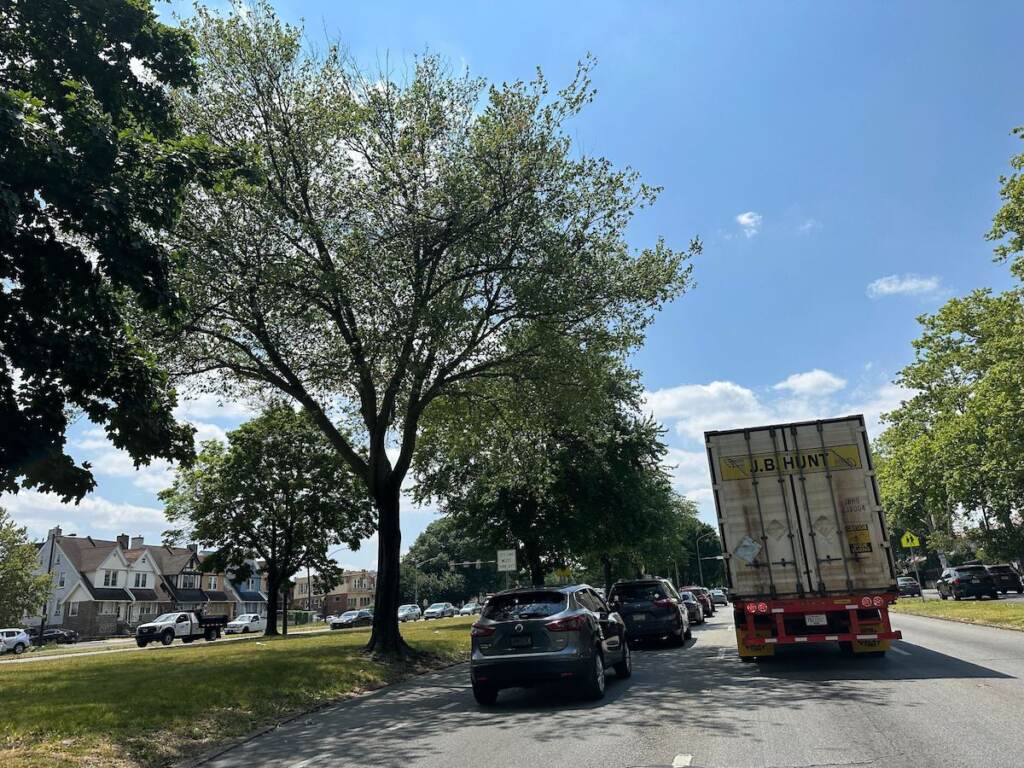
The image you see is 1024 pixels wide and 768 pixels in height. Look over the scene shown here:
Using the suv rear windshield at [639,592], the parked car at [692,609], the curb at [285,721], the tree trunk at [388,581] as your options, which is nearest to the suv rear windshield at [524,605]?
the curb at [285,721]

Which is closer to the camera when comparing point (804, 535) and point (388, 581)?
point (804, 535)

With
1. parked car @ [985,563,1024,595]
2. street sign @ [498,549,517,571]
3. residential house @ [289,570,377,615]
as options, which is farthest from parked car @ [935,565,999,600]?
residential house @ [289,570,377,615]

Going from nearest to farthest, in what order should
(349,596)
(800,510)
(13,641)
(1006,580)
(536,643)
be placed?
(536,643)
(800,510)
(13,641)
(1006,580)
(349,596)

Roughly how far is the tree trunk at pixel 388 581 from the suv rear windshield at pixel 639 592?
5.28 metres

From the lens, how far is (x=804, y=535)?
11711mm

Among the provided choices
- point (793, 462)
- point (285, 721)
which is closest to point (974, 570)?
point (793, 462)

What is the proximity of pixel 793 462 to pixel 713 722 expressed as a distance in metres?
5.56

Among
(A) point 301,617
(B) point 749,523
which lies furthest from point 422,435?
(A) point 301,617

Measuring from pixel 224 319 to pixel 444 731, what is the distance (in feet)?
37.0

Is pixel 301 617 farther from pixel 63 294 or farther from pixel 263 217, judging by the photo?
pixel 63 294

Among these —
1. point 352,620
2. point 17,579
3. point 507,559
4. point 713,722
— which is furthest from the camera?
point 352,620

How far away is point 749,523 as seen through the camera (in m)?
12.0

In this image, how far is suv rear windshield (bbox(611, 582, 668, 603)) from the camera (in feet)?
58.3

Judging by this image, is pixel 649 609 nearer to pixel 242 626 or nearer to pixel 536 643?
pixel 536 643
